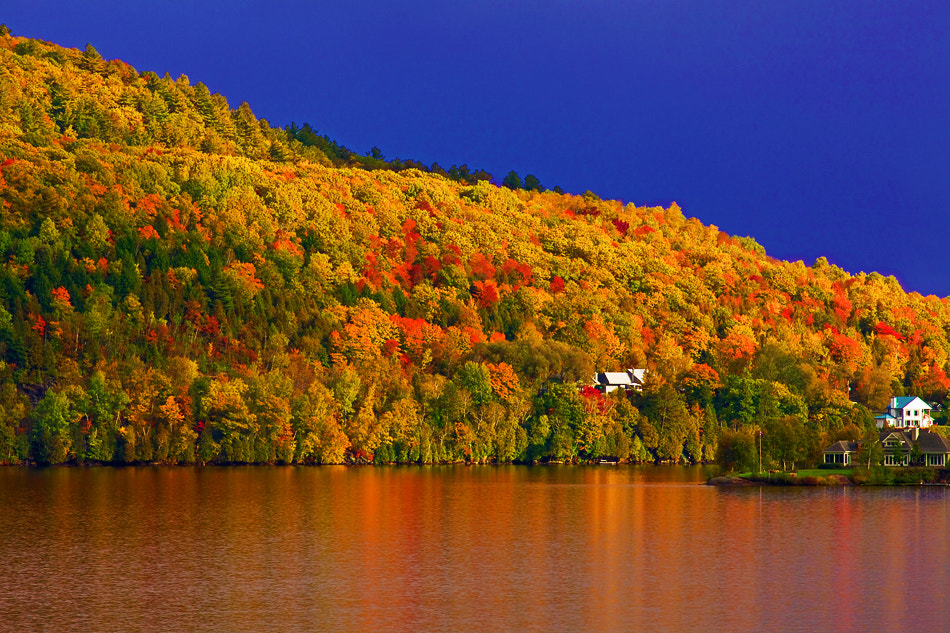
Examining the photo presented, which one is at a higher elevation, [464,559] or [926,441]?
[926,441]

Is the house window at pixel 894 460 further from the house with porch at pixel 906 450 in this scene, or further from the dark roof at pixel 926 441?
the dark roof at pixel 926 441

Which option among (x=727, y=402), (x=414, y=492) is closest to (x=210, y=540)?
(x=414, y=492)

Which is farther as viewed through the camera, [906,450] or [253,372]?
[253,372]

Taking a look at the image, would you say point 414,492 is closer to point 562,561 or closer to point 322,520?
point 322,520

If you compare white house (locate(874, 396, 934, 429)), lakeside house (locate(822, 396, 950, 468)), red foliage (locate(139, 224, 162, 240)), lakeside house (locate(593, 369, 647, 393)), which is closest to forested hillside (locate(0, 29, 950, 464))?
red foliage (locate(139, 224, 162, 240))

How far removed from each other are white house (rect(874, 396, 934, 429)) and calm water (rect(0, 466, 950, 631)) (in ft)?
235

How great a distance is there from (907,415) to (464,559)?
5224 inches

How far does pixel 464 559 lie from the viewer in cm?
6825

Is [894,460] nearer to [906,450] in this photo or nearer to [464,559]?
[906,450]

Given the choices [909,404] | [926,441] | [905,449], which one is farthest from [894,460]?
[909,404]

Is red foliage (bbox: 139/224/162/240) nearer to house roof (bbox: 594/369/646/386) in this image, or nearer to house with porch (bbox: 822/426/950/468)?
house roof (bbox: 594/369/646/386)

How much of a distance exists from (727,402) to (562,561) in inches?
4851

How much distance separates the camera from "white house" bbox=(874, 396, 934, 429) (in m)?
182

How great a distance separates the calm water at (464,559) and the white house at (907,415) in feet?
235
